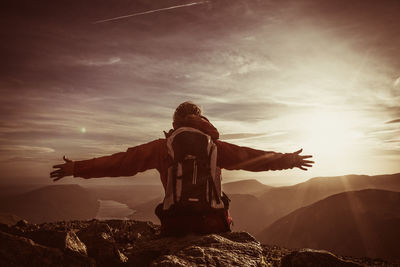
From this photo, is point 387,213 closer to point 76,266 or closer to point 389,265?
point 389,265

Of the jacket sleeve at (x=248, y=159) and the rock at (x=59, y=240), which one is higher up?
the jacket sleeve at (x=248, y=159)

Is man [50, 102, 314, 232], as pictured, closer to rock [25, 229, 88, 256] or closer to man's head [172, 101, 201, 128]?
man's head [172, 101, 201, 128]

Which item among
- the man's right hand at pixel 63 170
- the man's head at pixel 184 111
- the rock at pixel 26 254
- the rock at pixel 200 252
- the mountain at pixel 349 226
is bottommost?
the mountain at pixel 349 226

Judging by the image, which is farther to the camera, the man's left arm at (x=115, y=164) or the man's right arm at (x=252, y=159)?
the man's right arm at (x=252, y=159)

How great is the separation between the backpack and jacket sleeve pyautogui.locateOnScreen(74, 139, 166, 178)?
579 mm

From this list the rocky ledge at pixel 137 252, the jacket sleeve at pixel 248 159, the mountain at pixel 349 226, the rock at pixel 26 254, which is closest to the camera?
the rock at pixel 26 254

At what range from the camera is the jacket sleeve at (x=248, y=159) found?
5867 mm

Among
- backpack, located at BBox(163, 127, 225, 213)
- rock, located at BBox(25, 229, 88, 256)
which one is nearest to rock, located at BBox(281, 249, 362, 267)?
backpack, located at BBox(163, 127, 225, 213)

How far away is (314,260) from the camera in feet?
16.8

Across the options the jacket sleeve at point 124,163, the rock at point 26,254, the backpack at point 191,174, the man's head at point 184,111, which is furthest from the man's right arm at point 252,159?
the rock at point 26,254

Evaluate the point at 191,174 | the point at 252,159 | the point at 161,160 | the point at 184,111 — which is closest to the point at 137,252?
the point at 191,174

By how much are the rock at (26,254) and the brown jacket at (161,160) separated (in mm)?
1919

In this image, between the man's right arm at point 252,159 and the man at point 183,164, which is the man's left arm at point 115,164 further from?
the man's right arm at point 252,159

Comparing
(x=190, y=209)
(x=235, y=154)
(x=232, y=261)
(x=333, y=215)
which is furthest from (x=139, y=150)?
(x=333, y=215)
